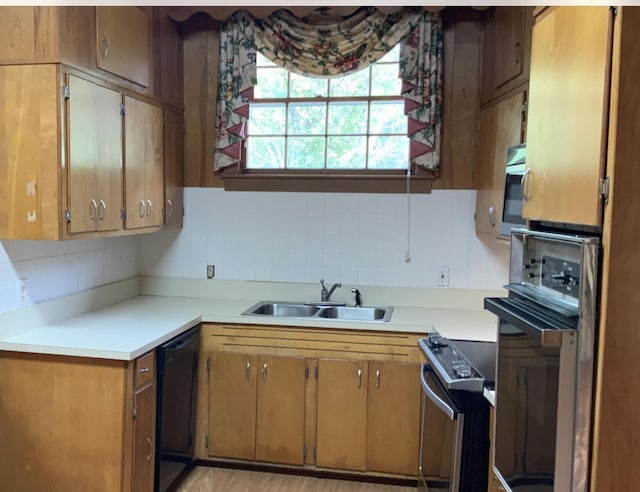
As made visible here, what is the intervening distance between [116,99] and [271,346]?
1.55 metres

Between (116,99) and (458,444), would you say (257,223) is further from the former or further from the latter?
(458,444)

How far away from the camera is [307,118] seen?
357cm

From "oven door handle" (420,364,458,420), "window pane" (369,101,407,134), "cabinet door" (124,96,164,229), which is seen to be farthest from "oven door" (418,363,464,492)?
"cabinet door" (124,96,164,229)

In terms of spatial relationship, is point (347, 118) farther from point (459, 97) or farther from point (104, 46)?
point (104, 46)

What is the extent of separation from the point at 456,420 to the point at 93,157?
2.00m

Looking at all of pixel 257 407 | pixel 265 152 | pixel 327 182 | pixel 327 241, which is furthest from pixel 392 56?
pixel 257 407

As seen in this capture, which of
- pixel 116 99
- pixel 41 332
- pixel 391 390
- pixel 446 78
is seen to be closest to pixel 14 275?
pixel 41 332

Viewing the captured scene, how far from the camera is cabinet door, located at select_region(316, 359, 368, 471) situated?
2.95 metres

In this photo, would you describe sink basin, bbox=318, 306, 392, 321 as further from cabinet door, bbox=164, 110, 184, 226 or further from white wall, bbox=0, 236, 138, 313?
white wall, bbox=0, 236, 138, 313

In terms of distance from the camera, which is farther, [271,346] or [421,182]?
[421,182]

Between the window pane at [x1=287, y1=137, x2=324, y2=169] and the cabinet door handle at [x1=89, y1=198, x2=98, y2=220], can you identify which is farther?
the window pane at [x1=287, y1=137, x2=324, y2=169]

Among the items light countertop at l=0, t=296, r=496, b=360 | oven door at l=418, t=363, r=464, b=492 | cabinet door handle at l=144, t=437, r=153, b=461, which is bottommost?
cabinet door handle at l=144, t=437, r=153, b=461

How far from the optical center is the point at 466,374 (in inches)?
81.0

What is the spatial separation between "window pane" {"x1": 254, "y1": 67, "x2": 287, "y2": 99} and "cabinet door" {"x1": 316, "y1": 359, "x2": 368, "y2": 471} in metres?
1.79
